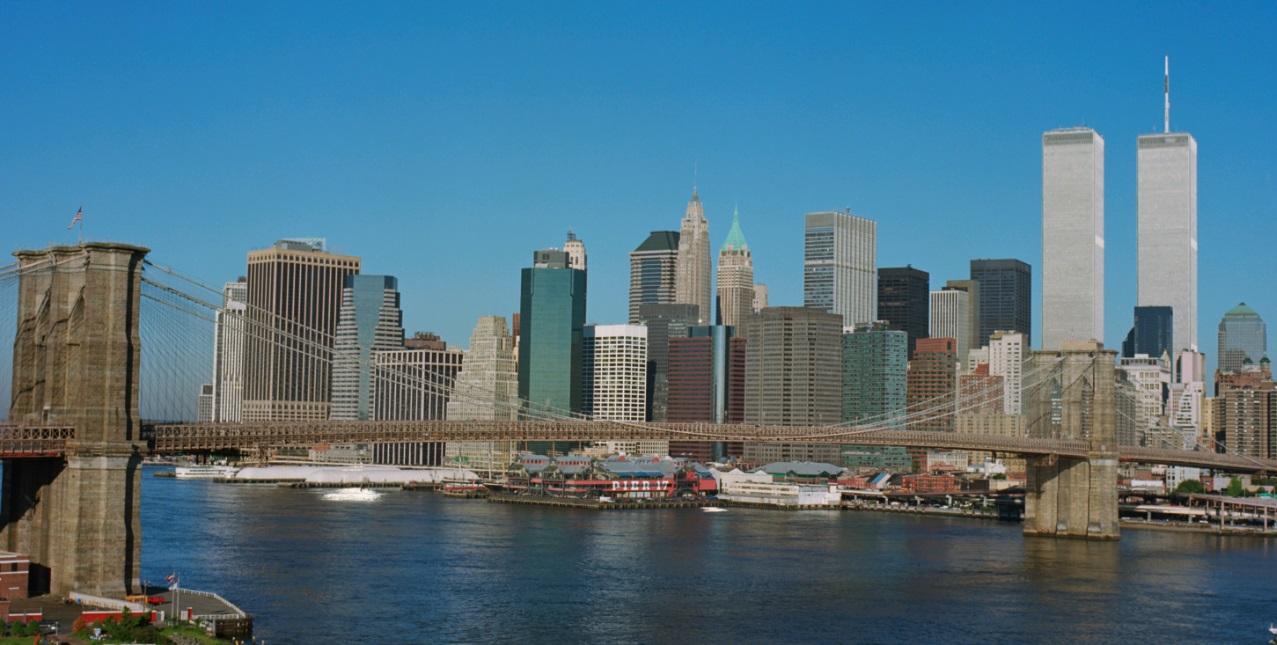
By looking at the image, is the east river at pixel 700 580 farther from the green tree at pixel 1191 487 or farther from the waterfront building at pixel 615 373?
the waterfront building at pixel 615 373

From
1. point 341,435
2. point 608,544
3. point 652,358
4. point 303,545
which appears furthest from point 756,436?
point 652,358

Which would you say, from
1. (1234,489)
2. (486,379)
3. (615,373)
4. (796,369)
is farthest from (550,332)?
(1234,489)

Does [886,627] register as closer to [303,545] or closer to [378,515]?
[303,545]

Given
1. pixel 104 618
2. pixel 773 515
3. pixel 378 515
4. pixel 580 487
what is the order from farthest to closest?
pixel 580 487
pixel 773 515
pixel 378 515
pixel 104 618

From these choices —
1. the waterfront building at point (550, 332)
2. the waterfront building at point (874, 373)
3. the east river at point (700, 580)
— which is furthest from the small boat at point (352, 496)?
the waterfront building at point (874, 373)

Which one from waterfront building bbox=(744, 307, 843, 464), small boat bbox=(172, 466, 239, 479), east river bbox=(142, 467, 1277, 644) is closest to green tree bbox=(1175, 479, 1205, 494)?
east river bbox=(142, 467, 1277, 644)

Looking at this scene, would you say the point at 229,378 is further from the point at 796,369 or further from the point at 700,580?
the point at 700,580
